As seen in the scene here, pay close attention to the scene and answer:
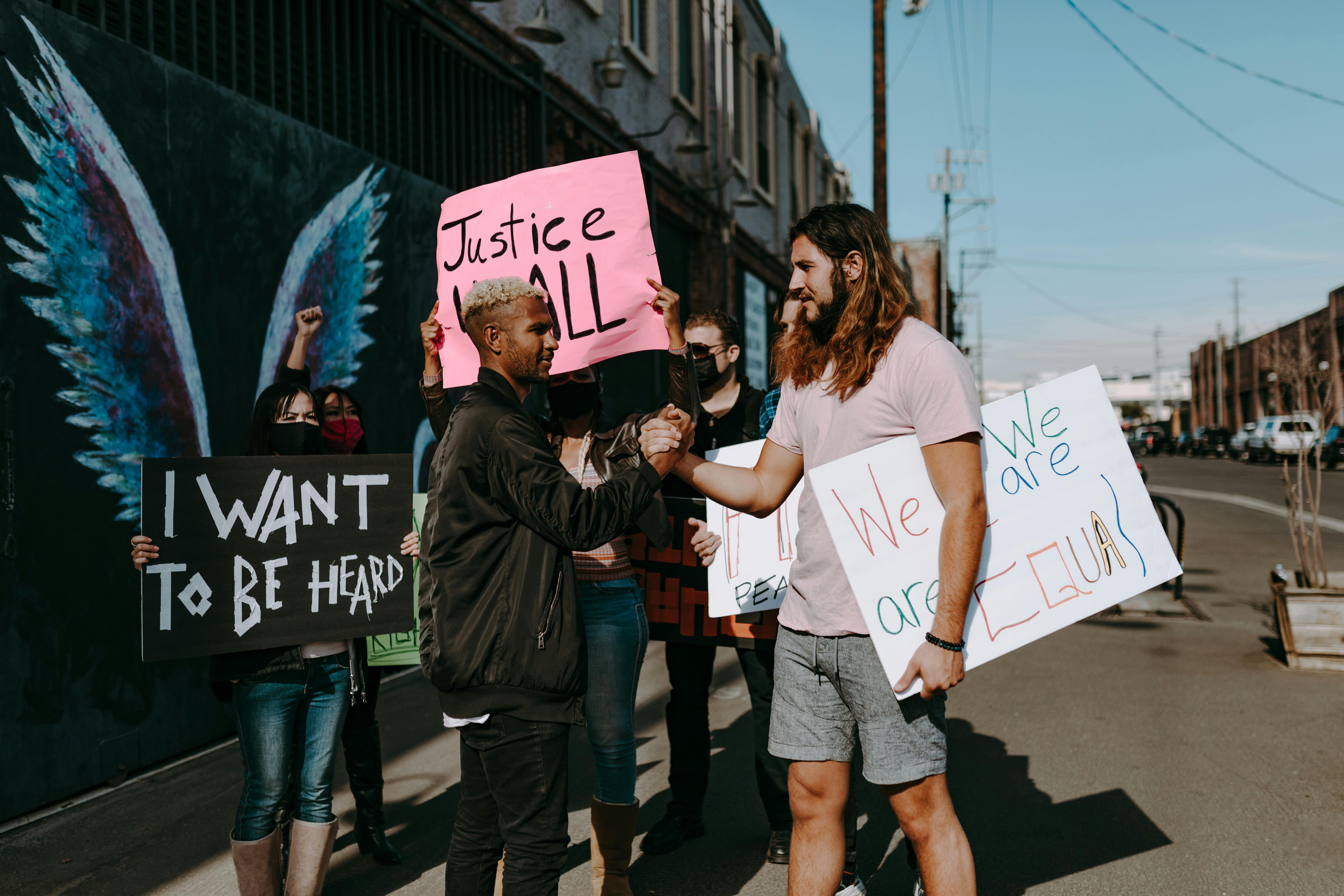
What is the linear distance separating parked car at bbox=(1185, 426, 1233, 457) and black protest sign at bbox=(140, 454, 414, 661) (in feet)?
172

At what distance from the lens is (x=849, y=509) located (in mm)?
2459

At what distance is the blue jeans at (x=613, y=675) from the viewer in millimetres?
3160

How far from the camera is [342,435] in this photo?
392cm

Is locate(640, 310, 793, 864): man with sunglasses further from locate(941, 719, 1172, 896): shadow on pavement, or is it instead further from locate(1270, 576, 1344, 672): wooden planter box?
locate(1270, 576, 1344, 672): wooden planter box

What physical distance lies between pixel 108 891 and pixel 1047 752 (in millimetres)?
4190

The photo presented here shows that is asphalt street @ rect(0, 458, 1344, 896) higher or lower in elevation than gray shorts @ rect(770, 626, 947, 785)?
lower

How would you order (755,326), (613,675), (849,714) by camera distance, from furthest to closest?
1. (755,326)
2. (613,675)
3. (849,714)

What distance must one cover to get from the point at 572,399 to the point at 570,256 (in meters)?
0.50

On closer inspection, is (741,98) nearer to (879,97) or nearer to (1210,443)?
(879,97)

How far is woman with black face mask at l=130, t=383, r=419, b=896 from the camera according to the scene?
9.95 ft

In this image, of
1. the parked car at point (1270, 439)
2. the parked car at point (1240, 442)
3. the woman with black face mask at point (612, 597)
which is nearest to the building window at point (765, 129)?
the woman with black face mask at point (612, 597)

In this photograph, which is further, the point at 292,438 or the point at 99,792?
the point at 99,792

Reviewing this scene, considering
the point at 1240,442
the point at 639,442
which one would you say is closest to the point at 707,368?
the point at 639,442

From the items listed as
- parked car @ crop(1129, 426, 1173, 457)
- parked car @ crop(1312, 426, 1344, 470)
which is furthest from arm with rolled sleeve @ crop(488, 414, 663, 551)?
parked car @ crop(1129, 426, 1173, 457)
